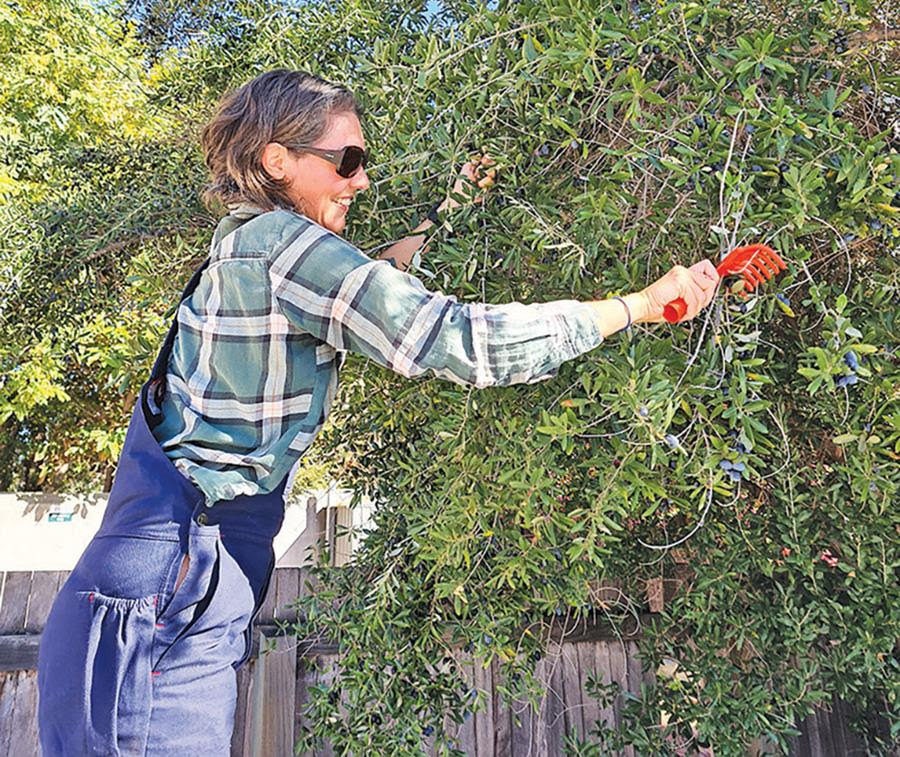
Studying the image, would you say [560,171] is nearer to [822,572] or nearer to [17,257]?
[822,572]

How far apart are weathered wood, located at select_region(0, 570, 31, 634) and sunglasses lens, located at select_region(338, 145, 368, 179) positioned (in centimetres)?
197

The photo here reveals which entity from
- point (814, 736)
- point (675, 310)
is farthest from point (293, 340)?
point (814, 736)

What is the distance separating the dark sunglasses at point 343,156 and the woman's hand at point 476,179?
0.57ft

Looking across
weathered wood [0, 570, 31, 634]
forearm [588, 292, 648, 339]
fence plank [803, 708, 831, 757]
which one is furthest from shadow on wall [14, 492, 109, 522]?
forearm [588, 292, 648, 339]

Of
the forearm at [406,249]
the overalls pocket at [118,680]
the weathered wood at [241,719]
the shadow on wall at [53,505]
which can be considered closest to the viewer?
the overalls pocket at [118,680]

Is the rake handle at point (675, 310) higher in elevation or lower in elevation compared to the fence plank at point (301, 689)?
higher

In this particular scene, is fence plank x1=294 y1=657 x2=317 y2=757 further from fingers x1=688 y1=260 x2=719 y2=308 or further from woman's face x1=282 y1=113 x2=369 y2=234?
fingers x1=688 y1=260 x2=719 y2=308

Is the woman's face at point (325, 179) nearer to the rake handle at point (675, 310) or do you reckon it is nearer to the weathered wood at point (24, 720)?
the rake handle at point (675, 310)

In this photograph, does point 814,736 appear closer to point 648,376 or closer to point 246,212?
point 648,376

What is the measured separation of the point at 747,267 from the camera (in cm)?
115

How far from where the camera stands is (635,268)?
48.0 inches

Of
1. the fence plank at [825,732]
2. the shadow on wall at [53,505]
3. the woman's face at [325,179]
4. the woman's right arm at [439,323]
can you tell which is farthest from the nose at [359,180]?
the shadow on wall at [53,505]

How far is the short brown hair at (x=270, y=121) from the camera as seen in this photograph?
1.32m

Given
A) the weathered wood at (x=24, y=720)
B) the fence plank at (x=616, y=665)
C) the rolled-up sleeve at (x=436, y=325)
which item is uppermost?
the rolled-up sleeve at (x=436, y=325)
